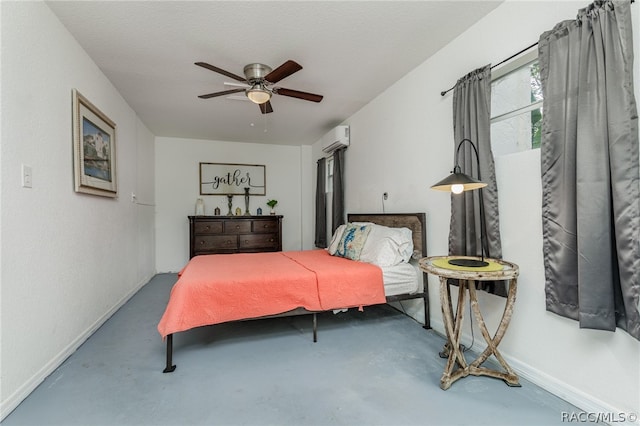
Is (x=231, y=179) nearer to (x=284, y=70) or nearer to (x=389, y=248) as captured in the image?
(x=284, y=70)

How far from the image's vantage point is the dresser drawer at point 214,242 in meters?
4.73

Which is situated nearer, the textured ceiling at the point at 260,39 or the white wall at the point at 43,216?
the white wall at the point at 43,216

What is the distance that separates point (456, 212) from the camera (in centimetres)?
219

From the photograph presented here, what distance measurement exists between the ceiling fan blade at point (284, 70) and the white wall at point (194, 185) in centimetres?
333

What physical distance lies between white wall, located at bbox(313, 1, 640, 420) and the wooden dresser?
96.7 inches

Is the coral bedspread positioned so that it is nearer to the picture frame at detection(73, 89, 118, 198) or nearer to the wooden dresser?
the picture frame at detection(73, 89, 118, 198)

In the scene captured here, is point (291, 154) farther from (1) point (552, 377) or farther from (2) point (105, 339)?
(1) point (552, 377)

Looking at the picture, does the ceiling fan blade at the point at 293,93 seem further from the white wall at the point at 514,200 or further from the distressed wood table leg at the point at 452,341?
the distressed wood table leg at the point at 452,341

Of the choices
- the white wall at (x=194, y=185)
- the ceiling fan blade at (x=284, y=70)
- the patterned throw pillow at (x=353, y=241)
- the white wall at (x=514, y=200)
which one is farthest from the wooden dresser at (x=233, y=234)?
the ceiling fan blade at (x=284, y=70)

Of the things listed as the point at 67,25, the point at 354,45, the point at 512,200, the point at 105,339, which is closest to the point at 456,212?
the point at 512,200

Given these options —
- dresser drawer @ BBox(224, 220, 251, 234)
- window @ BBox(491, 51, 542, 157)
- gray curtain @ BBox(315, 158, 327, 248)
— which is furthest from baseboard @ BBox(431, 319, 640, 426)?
dresser drawer @ BBox(224, 220, 251, 234)

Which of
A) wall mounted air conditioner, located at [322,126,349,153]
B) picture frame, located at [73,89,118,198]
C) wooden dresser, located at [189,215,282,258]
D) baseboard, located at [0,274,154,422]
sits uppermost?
wall mounted air conditioner, located at [322,126,349,153]

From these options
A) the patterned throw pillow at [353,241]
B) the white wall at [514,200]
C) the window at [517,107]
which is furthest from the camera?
the patterned throw pillow at [353,241]

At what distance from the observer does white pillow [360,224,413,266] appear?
2.59 metres
